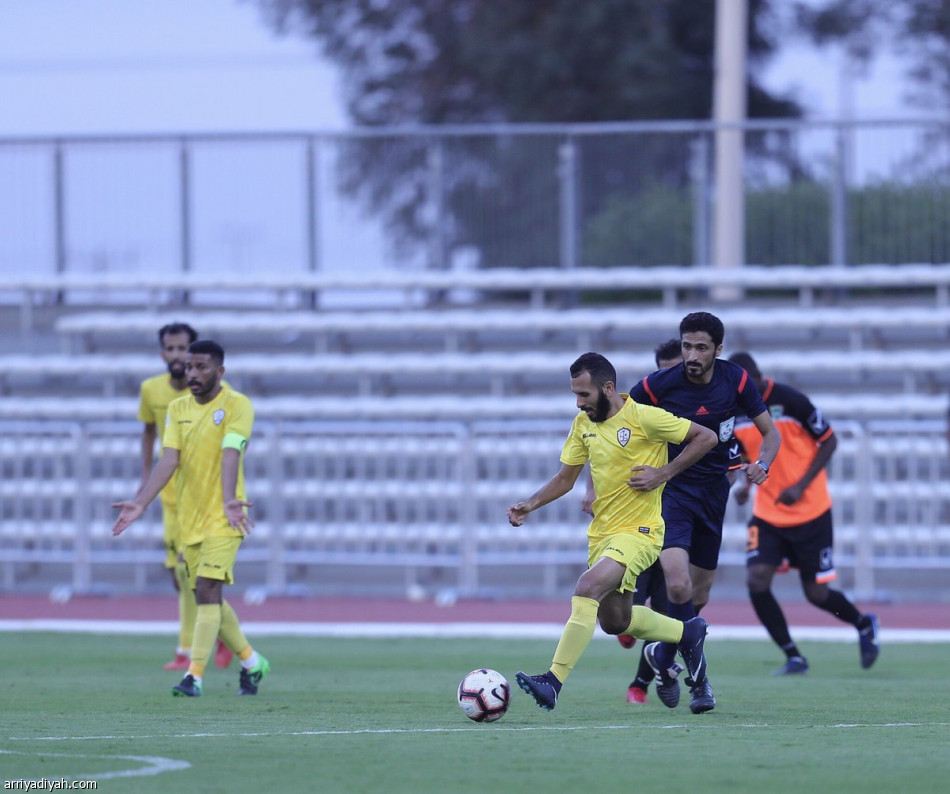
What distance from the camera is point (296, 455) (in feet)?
50.5

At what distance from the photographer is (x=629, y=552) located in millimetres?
7562

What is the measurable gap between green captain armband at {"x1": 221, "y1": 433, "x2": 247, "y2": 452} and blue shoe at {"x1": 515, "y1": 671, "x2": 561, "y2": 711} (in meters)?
2.48

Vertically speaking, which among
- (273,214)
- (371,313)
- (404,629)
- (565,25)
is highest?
(565,25)

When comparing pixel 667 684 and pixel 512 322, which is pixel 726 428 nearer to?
pixel 667 684

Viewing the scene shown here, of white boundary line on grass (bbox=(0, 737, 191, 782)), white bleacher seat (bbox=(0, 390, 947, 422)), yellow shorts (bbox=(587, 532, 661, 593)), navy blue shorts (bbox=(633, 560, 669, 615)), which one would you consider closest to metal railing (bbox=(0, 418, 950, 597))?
white bleacher seat (bbox=(0, 390, 947, 422))

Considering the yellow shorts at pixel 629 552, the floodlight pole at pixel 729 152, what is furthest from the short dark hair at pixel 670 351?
the floodlight pole at pixel 729 152

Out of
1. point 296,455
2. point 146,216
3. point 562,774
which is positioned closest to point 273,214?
point 146,216

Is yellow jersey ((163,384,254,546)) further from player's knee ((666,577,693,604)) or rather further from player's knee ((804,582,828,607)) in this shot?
player's knee ((804,582,828,607))

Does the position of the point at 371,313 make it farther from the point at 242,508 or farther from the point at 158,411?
the point at 242,508

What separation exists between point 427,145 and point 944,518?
817 centimetres

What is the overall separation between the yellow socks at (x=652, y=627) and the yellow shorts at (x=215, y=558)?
8.21 ft

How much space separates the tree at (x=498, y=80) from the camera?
19.5 meters

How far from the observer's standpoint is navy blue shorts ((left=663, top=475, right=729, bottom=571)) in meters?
8.29

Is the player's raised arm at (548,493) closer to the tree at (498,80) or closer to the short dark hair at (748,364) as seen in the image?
the short dark hair at (748,364)
